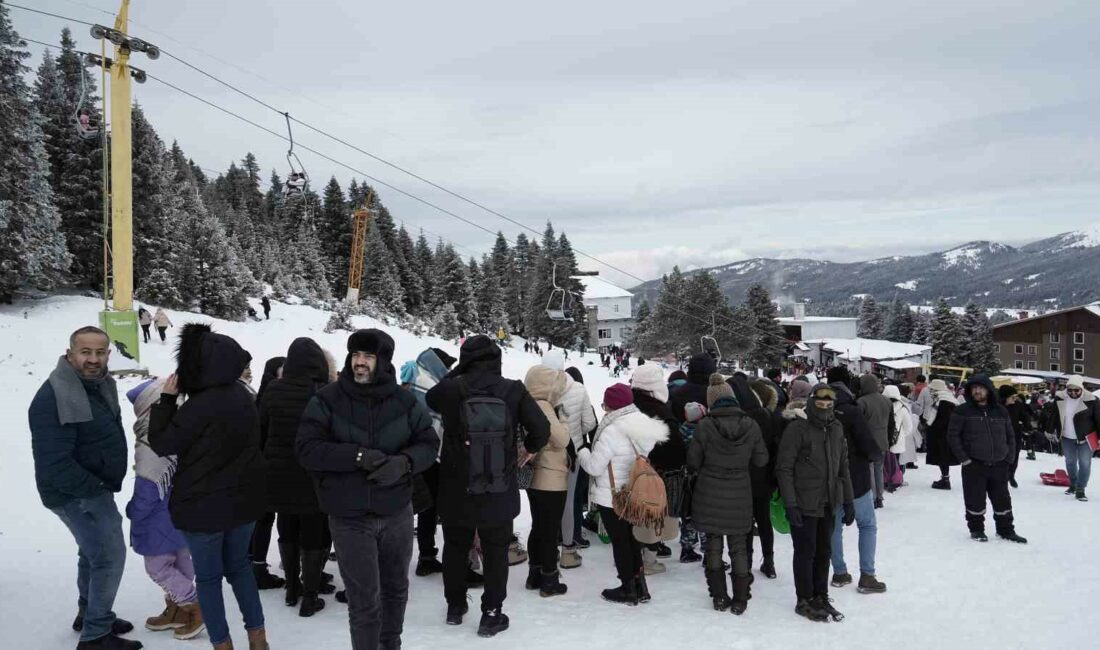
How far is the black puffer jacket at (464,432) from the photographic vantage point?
4.30 metres

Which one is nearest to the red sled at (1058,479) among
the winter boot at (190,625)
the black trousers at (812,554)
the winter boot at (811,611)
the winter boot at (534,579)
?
the black trousers at (812,554)

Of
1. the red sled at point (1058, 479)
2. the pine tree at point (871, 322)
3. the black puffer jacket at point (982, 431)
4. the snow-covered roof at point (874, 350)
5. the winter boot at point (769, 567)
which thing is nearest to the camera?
the winter boot at point (769, 567)

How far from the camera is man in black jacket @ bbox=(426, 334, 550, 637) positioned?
169 inches

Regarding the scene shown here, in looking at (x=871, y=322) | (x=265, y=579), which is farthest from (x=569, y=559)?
(x=871, y=322)

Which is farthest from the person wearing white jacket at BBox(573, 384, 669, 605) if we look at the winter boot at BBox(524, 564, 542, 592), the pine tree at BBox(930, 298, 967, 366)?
the pine tree at BBox(930, 298, 967, 366)

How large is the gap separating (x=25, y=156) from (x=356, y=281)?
31.7 metres

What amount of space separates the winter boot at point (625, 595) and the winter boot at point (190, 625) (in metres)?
2.97

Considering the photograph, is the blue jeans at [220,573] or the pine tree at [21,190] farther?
the pine tree at [21,190]

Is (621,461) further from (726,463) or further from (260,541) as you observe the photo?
(260,541)

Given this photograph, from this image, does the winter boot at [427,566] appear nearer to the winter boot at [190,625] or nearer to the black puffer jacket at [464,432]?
the black puffer jacket at [464,432]

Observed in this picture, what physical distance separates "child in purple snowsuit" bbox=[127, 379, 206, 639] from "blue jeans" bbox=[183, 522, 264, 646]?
539 mm

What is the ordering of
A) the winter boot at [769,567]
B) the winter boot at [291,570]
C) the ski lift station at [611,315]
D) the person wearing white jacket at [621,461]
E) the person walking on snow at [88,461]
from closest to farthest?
the person walking on snow at [88,461]
the winter boot at [291,570]
the person wearing white jacket at [621,461]
the winter boot at [769,567]
the ski lift station at [611,315]

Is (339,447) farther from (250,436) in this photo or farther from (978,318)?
(978,318)

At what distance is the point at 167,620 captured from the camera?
4.35m
